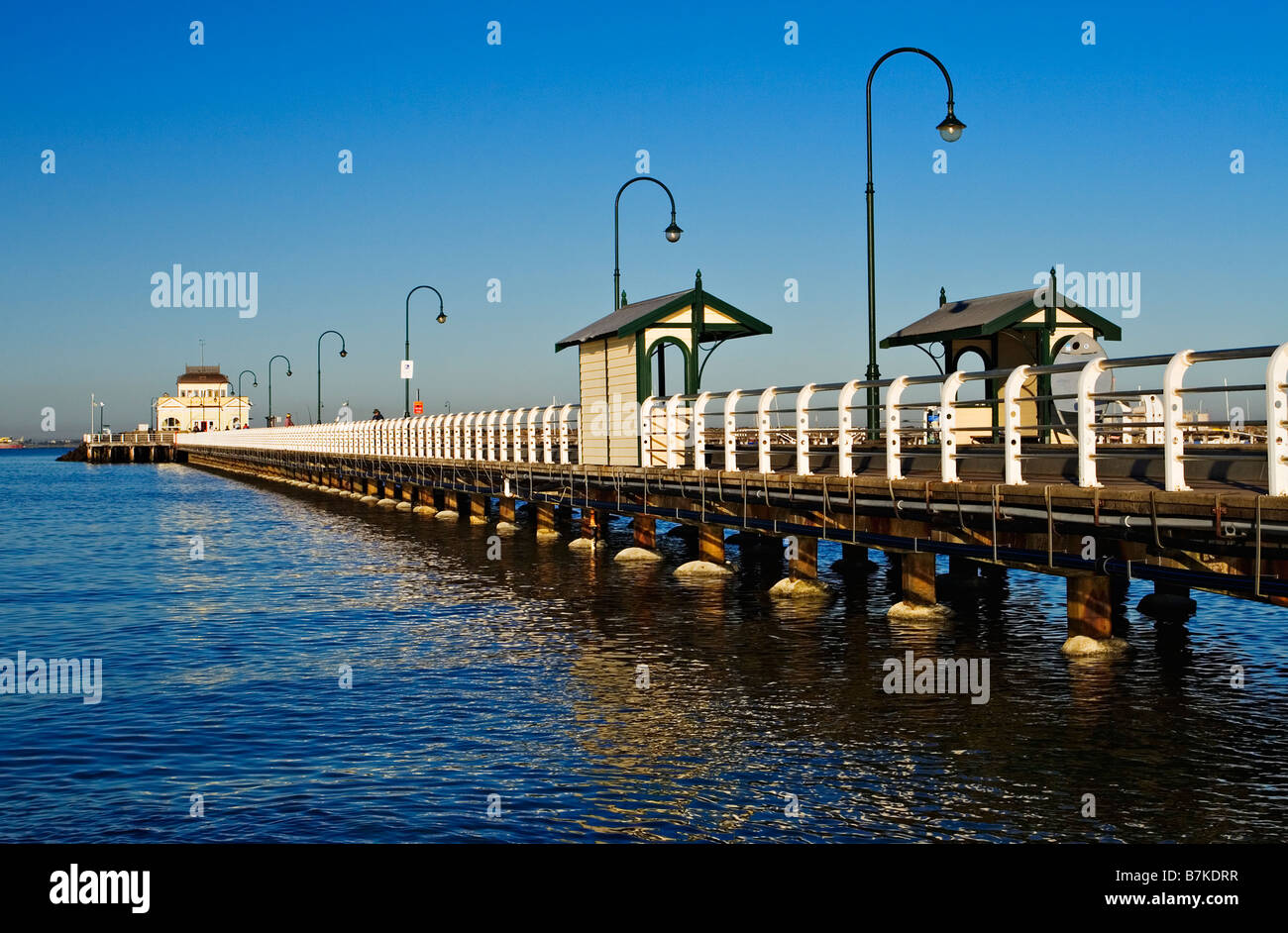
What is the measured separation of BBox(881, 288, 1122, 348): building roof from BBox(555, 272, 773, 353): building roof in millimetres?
2768

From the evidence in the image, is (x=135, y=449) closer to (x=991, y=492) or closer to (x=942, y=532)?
(x=942, y=532)

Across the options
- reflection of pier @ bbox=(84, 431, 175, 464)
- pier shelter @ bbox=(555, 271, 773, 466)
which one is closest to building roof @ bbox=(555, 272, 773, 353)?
pier shelter @ bbox=(555, 271, 773, 466)

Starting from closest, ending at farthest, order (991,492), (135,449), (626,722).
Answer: (626,722), (991,492), (135,449)

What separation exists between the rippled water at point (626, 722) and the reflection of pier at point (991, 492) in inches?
47.1

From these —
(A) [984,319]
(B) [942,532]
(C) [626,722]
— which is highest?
(A) [984,319]

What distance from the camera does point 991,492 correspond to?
1337 cm

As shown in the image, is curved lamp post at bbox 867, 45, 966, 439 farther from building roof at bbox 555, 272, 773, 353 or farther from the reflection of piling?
building roof at bbox 555, 272, 773, 353

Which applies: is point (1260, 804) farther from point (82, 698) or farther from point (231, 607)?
point (231, 607)

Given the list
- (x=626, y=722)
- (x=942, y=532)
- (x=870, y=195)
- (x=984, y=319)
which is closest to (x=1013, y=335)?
(x=984, y=319)

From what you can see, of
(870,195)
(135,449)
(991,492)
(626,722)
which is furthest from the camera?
(135,449)

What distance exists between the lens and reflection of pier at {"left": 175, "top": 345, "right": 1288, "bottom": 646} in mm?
10547

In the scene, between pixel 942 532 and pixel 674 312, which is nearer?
pixel 942 532

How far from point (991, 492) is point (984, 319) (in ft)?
33.0
